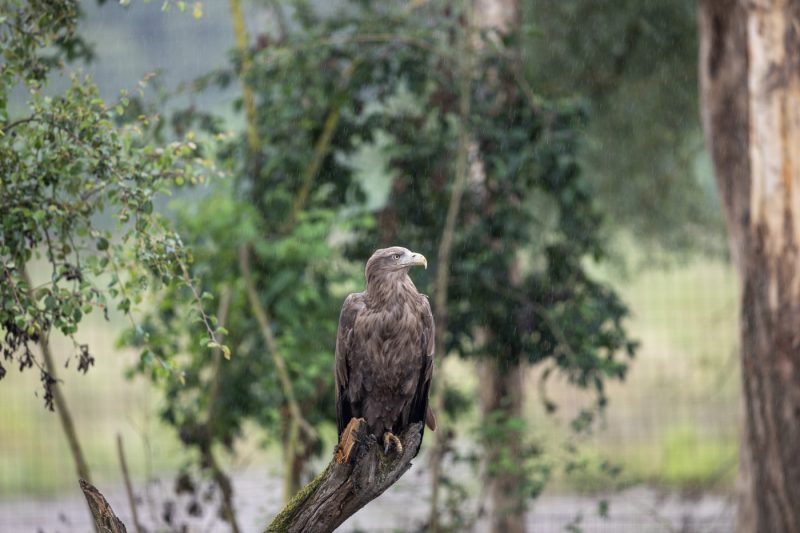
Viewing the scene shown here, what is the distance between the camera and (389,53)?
6164 millimetres

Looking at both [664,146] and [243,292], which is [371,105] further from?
[664,146]

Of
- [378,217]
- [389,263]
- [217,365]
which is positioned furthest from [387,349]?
[378,217]

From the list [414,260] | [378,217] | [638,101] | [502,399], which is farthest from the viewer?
Answer: [638,101]

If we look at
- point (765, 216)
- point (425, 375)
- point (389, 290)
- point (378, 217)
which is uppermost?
point (378, 217)

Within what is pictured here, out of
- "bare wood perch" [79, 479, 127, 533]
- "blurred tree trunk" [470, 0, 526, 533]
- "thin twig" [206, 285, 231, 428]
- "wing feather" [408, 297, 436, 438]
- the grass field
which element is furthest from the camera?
the grass field

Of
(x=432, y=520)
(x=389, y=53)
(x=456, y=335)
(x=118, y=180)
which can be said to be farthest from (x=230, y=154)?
(x=118, y=180)

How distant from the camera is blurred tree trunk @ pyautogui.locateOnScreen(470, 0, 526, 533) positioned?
6.26m

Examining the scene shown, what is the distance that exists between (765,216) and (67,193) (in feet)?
11.8

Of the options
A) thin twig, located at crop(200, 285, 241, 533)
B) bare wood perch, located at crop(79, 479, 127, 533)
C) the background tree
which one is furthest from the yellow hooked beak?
thin twig, located at crop(200, 285, 241, 533)

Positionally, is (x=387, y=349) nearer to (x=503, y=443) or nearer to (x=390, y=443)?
(x=390, y=443)

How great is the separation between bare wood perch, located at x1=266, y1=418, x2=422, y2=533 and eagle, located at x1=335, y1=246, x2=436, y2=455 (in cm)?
40

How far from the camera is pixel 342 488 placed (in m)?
3.03

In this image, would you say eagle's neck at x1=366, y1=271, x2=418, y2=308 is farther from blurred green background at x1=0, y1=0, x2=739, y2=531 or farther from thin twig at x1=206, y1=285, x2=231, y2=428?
blurred green background at x1=0, y1=0, x2=739, y2=531

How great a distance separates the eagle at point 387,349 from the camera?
12.0 ft
